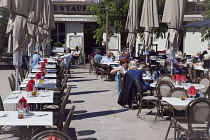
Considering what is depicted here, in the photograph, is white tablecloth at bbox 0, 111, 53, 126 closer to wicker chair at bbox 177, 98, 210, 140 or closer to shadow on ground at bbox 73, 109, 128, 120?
wicker chair at bbox 177, 98, 210, 140

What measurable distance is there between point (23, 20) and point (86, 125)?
2934mm

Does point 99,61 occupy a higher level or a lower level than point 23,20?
lower

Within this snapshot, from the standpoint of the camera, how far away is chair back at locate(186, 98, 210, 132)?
725cm

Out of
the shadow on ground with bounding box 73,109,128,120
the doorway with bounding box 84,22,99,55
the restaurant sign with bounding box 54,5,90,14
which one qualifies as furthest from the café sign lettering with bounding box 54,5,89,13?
the shadow on ground with bounding box 73,109,128,120

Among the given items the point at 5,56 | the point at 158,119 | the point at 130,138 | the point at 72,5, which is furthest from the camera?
the point at 72,5

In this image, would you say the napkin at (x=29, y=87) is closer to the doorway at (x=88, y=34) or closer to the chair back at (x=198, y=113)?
the chair back at (x=198, y=113)

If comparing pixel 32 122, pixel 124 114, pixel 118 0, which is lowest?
pixel 124 114

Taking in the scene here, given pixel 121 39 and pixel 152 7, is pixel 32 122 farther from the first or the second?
pixel 121 39

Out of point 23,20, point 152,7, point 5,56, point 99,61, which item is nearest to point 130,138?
point 23,20

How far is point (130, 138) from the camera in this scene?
8312 millimetres

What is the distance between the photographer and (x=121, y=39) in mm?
32500

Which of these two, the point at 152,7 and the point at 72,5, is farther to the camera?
the point at 72,5

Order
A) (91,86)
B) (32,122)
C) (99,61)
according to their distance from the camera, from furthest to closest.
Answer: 1. (99,61)
2. (91,86)
3. (32,122)

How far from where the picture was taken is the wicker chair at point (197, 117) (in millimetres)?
7254
